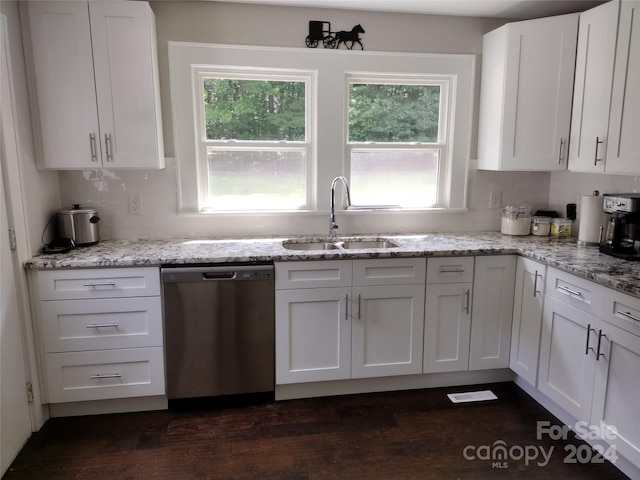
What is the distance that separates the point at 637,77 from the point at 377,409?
2.27 m

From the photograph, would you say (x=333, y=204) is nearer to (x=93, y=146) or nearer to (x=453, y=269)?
(x=453, y=269)

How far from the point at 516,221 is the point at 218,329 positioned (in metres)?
2.12

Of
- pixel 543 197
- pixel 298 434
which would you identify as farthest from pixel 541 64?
pixel 298 434

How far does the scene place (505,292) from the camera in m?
2.74

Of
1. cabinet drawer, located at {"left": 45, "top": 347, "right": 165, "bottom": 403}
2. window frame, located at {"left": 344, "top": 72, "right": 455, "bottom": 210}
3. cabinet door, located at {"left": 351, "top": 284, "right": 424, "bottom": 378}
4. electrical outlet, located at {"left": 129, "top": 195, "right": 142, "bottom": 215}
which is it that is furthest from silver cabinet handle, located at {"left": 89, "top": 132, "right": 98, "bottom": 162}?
cabinet door, located at {"left": 351, "top": 284, "right": 424, "bottom": 378}

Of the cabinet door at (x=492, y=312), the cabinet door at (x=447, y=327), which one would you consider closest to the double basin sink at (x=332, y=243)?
the cabinet door at (x=447, y=327)

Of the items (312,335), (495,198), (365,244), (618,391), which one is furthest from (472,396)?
(495,198)

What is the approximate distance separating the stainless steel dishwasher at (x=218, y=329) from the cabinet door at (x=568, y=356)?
1.53 meters

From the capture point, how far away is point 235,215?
3010 mm

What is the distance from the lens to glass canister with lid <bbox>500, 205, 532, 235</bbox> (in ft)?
10.1

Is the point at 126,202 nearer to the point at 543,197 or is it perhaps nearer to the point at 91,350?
the point at 91,350

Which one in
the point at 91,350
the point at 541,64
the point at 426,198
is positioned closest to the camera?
the point at 91,350

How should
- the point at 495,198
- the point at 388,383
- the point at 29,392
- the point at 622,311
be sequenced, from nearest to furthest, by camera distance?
the point at 622,311 → the point at 29,392 → the point at 388,383 → the point at 495,198

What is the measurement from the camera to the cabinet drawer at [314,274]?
8.28 ft
